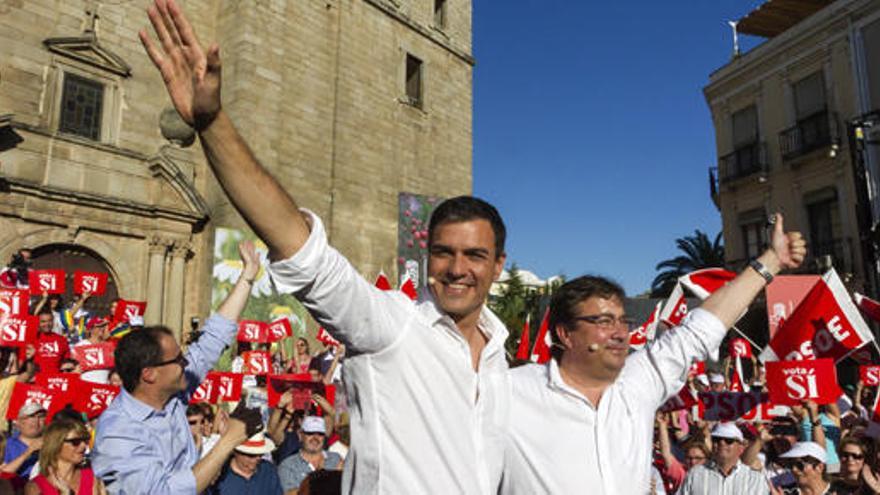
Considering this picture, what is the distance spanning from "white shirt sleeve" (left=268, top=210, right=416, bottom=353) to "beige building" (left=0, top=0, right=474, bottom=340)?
42.2ft

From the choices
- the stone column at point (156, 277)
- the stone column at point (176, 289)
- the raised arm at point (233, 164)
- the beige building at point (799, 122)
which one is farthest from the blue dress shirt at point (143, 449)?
the beige building at point (799, 122)

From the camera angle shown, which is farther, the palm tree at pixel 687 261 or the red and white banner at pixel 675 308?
the palm tree at pixel 687 261

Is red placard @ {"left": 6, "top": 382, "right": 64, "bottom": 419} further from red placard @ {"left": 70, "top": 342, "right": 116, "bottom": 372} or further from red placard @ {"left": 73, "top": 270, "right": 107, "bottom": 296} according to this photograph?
red placard @ {"left": 73, "top": 270, "right": 107, "bottom": 296}

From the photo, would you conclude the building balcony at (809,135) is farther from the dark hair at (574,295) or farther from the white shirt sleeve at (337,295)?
the white shirt sleeve at (337,295)

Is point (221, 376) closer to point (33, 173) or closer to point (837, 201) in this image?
point (33, 173)

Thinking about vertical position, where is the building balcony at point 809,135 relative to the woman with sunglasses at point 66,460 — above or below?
above

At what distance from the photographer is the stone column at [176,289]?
14297mm

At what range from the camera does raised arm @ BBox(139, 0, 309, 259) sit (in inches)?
57.1

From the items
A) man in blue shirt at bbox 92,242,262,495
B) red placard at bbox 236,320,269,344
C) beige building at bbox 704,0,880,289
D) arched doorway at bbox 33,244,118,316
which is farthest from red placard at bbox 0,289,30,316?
beige building at bbox 704,0,880,289

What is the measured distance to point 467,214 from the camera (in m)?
1.90

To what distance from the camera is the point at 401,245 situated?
1842 centimetres

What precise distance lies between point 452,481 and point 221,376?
5.93 metres

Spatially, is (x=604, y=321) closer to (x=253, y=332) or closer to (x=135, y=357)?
(x=135, y=357)

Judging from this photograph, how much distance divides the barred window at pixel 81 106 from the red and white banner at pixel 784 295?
13.1 meters
